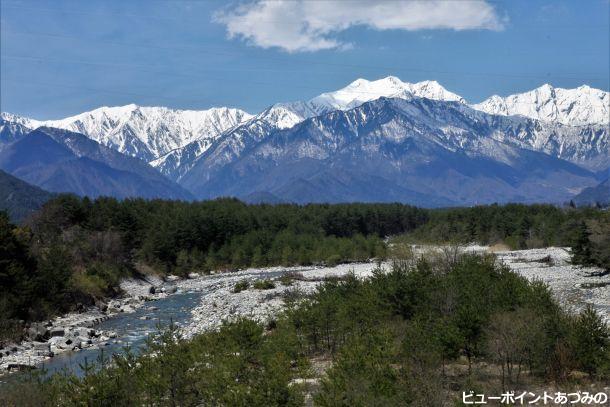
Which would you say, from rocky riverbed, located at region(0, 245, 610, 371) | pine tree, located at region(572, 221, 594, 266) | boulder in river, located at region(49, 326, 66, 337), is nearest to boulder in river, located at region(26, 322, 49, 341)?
rocky riverbed, located at region(0, 245, 610, 371)

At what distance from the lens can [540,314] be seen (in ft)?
101

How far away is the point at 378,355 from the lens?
79.6 feet

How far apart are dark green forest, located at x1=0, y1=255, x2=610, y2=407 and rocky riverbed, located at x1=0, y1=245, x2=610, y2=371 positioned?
934cm

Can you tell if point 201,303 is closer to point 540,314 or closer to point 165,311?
point 165,311

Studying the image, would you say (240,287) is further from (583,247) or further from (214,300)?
(583,247)

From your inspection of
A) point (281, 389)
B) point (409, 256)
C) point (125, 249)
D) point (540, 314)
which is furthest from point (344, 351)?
point (125, 249)

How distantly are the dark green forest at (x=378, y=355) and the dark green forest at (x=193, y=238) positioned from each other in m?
25.8

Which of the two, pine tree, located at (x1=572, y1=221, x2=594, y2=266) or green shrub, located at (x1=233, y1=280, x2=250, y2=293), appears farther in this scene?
pine tree, located at (x1=572, y1=221, x2=594, y2=266)

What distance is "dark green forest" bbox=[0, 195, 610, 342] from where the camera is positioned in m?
60.1

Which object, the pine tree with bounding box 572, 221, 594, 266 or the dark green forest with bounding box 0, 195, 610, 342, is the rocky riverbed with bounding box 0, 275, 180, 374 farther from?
the pine tree with bounding box 572, 221, 594, 266

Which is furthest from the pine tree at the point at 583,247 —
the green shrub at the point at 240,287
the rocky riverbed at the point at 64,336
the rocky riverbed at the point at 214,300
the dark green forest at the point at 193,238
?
the rocky riverbed at the point at 64,336

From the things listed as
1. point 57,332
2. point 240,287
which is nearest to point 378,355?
point 57,332

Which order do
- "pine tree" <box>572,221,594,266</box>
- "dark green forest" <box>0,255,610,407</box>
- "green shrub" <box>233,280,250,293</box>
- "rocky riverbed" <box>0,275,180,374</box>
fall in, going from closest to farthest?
"dark green forest" <box>0,255,610,407</box> < "rocky riverbed" <box>0,275,180,374</box> < "green shrub" <box>233,280,250,293</box> < "pine tree" <box>572,221,594,266</box>

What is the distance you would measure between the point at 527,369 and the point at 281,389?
51.4ft
